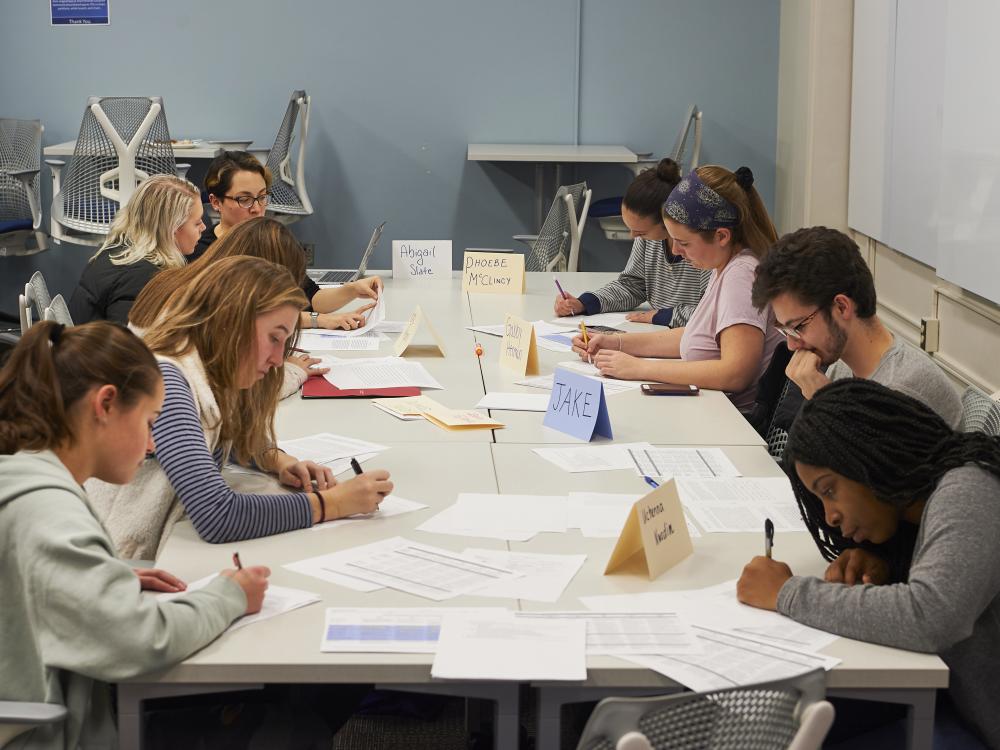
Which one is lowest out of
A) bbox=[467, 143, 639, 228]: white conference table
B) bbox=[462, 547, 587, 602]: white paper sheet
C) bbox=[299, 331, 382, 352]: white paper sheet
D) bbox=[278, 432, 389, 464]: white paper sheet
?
bbox=[462, 547, 587, 602]: white paper sheet

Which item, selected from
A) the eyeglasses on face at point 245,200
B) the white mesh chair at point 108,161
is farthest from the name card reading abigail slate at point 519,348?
the white mesh chair at point 108,161

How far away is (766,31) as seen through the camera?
6.23 m

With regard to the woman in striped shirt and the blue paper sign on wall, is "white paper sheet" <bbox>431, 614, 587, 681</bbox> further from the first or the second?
the blue paper sign on wall

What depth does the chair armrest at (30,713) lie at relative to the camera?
1248 mm

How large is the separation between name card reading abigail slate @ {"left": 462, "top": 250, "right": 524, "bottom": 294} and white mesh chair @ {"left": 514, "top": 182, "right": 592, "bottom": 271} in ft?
4.17

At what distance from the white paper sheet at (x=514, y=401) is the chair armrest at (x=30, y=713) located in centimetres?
141

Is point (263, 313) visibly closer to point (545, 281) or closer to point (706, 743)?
point (706, 743)

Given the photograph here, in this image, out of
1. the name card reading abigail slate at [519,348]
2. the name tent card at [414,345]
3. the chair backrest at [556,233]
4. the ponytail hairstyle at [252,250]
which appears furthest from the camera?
the chair backrest at [556,233]

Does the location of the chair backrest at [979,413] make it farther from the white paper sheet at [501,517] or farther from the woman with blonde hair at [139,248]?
the woman with blonde hair at [139,248]

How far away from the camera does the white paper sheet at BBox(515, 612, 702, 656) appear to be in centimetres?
142

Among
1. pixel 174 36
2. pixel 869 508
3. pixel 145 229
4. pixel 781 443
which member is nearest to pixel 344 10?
pixel 174 36

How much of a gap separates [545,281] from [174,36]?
2990 mm

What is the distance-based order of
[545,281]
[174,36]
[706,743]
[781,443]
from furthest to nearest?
[174,36]
[545,281]
[781,443]
[706,743]

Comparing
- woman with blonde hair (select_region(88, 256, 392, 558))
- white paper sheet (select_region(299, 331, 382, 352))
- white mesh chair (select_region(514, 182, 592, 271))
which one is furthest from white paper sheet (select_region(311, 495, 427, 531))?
white mesh chair (select_region(514, 182, 592, 271))
